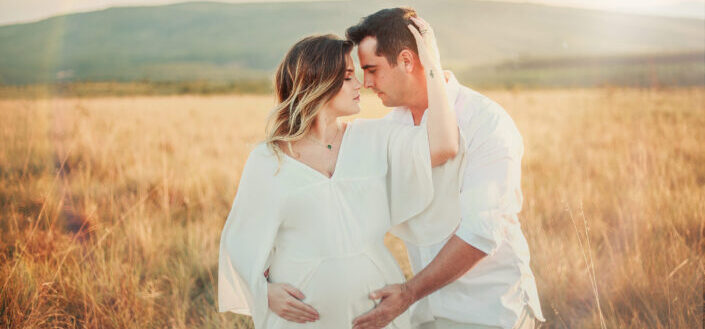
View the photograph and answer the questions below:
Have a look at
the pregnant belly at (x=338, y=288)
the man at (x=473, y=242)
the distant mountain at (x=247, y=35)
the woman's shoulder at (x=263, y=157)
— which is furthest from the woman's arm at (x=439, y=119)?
the distant mountain at (x=247, y=35)

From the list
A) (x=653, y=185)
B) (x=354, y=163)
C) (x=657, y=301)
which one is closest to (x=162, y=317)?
(x=354, y=163)

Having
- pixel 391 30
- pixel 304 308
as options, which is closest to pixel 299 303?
→ pixel 304 308

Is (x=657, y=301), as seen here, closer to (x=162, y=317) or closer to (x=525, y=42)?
(x=162, y=317)

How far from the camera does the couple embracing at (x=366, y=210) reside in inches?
84.4

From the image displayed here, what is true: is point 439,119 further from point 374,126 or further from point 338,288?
point 338,288

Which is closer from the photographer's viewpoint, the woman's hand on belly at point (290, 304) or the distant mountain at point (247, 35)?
the woman's hand on belly at point (290, 304)

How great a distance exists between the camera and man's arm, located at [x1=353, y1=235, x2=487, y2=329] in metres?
2.16

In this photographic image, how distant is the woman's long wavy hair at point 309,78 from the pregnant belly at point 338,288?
516mm

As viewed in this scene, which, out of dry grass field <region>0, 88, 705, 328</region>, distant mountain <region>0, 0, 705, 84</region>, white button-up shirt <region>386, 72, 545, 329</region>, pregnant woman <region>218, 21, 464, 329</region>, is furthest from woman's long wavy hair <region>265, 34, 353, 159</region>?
distant mountain <region>0, 0, 705, 84</region>

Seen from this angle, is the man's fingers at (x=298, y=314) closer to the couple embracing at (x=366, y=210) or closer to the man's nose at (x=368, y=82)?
the couple embracing at (x=366, y=210)

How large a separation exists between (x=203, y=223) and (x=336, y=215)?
10.3 feet

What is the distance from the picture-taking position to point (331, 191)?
2.14m

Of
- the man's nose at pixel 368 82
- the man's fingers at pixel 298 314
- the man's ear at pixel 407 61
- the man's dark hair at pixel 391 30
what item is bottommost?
the man's fingers at pixel 298 314

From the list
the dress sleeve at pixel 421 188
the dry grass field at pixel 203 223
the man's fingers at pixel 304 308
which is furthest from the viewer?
the dry grass field at pixel 203 223
